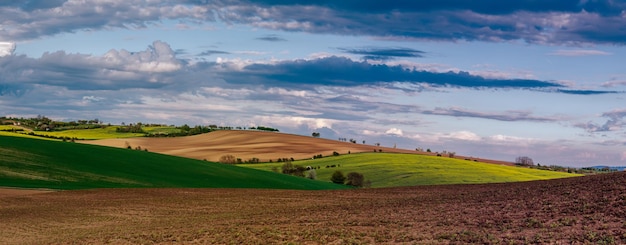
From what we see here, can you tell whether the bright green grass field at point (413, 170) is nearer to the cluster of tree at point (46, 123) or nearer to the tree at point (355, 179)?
the tree at point (355, 179)

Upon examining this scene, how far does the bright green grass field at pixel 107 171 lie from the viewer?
5319cm

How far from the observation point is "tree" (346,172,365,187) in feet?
272

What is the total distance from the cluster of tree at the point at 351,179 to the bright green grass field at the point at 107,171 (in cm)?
846

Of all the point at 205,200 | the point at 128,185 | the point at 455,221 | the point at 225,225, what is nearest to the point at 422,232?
the point at 455,221

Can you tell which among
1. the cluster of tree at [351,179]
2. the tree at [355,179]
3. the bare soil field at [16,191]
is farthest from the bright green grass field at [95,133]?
the bare soil field at [16,191]

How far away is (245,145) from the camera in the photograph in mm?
123188

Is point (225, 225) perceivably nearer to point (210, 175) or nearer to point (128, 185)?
point (128, 185)

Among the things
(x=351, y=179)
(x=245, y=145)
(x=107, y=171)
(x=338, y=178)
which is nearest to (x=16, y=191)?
(x=107, y=171)

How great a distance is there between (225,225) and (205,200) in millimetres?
15095

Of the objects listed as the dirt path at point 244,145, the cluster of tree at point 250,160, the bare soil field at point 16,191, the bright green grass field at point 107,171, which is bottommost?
the bare soil field at point 16,191

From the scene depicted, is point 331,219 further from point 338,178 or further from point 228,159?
point 228,159

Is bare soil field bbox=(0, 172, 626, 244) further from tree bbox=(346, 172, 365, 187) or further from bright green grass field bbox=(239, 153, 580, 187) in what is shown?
bright green grass field bbox=(239, 153, 580, 187)

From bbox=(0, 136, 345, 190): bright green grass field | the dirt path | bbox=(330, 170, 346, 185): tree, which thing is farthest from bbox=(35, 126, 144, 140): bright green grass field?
bbox=(330, 170, 346, 185): tree

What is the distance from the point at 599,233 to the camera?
65.9ft
